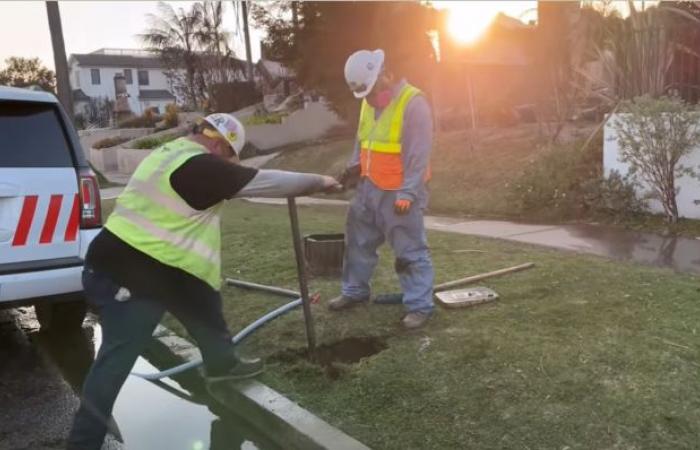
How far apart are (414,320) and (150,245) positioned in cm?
196

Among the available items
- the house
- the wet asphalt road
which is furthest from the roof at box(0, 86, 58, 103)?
the house

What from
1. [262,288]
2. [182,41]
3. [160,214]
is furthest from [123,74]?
[160,214]

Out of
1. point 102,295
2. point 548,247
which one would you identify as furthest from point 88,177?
point 548,247

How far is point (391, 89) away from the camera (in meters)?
4.34

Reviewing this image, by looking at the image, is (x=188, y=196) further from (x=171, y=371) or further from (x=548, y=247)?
(x=548, y=247)

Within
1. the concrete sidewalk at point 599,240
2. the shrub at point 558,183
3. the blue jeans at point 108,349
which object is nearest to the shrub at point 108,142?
the concrete sidewalk at point 599,240

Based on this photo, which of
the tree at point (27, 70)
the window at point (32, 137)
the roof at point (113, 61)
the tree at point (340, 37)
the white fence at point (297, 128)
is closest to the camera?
the window at point (32, 137)

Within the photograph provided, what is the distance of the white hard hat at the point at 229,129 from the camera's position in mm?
3199

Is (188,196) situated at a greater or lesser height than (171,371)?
greater

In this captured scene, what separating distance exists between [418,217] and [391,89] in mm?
851

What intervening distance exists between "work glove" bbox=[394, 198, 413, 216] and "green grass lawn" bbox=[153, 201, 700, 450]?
798 mm

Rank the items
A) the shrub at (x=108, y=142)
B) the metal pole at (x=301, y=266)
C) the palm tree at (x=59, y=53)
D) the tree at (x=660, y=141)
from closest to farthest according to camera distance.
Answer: the metal pole at (x=301, y=266)
the tree at (x=660, y=141)
the palm tree at (x=59, y=53)
the shrub at (x=108, y=142)

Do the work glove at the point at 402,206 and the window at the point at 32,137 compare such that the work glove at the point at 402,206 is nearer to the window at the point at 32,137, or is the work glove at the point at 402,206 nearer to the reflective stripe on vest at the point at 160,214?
the reflective stripe on vest at the point at 160,214

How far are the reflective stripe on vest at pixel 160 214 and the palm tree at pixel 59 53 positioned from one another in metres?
11.0
